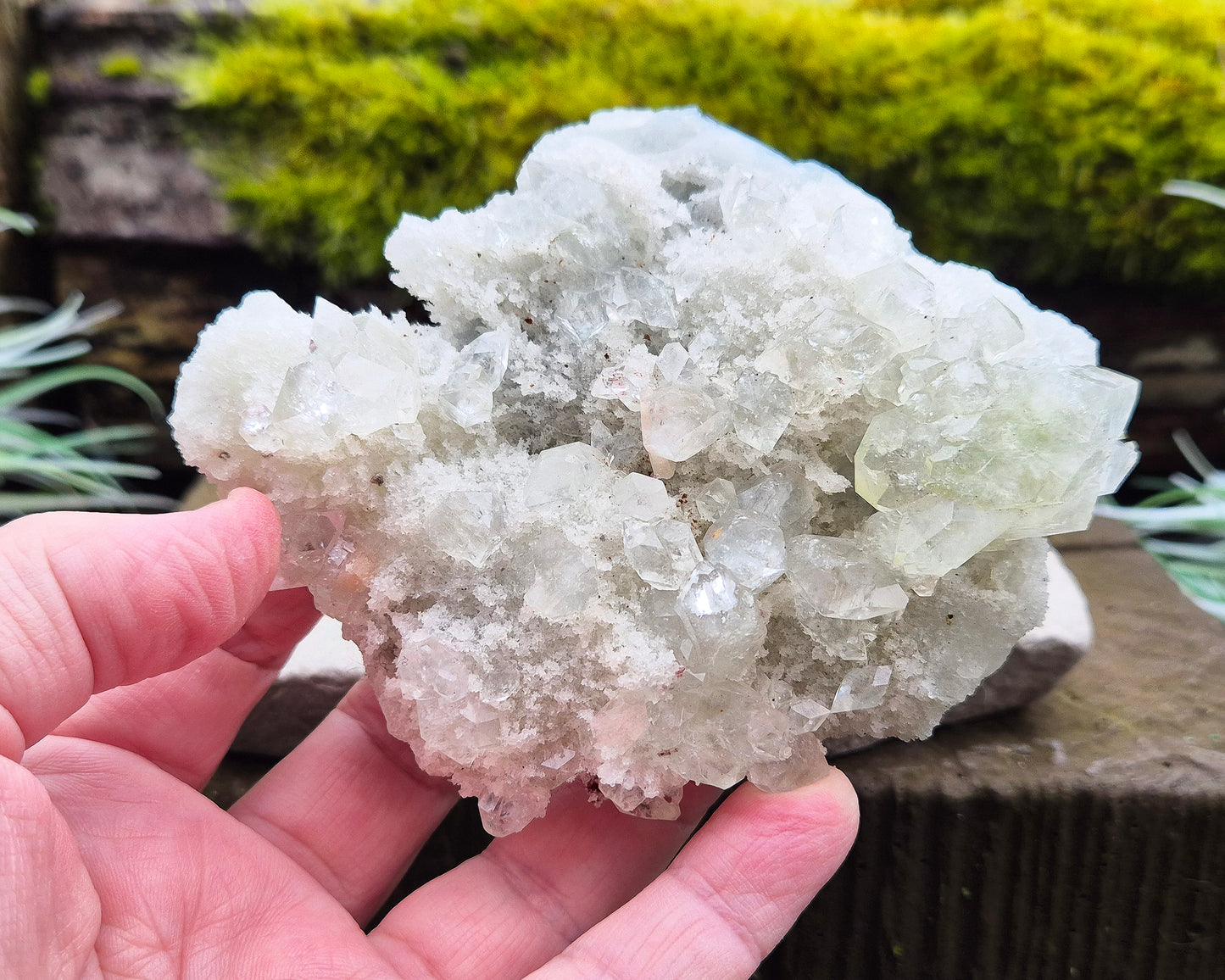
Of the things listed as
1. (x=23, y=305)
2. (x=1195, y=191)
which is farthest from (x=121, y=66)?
(x=1195, y=191)

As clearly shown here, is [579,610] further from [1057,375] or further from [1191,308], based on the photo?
[1191,308]

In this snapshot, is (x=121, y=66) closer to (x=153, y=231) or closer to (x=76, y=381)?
(x=153, y=231)

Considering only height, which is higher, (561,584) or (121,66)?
(121,66)

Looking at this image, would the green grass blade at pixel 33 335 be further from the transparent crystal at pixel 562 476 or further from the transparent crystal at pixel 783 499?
the transparent crystal at pixel 783 499

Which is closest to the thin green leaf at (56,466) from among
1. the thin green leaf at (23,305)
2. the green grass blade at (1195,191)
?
the thin green leaf at (23,305)

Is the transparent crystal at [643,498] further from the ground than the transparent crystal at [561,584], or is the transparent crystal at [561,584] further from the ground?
the transparent crystal at [643,498]

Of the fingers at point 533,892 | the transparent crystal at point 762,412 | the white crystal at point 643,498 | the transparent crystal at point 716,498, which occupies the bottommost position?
the fingers at point 533,892

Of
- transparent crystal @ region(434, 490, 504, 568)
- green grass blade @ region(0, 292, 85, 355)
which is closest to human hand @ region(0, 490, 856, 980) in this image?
transparent crystal @ region(434, 490, 504, 568)
